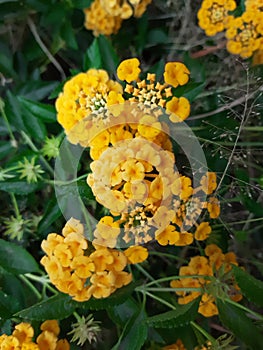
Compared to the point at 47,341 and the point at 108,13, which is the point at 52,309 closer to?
the point at 47,341

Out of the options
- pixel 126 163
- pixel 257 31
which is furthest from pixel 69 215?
pixel 257 31

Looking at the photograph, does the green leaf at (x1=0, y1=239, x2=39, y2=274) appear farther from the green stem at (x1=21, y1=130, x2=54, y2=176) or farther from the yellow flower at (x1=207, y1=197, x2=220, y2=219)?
the yellow flower at (x1=207, y1=197, x2=220, y2=219)

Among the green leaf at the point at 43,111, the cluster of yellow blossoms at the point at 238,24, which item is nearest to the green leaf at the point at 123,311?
the green leaf at the point at 43,111

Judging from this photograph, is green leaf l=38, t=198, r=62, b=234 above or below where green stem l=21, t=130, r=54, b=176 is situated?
below

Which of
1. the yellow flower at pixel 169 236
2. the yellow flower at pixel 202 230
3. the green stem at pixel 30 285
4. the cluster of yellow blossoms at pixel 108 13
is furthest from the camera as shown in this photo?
the cluster of yellow blossoms at pixel 108 13

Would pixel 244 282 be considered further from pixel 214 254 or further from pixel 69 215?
pixel 69 215

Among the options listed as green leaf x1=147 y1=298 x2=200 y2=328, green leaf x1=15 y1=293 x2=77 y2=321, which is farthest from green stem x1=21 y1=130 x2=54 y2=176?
green leaf x1=147 y1=298 x2=200 y2=328

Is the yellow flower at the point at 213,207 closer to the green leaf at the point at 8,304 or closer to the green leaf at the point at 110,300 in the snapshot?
the green leaf at the point at 110,300

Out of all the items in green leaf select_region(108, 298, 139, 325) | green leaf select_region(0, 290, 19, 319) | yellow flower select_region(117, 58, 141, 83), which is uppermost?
yellow flower select_region(117, 58, 141, 83)
